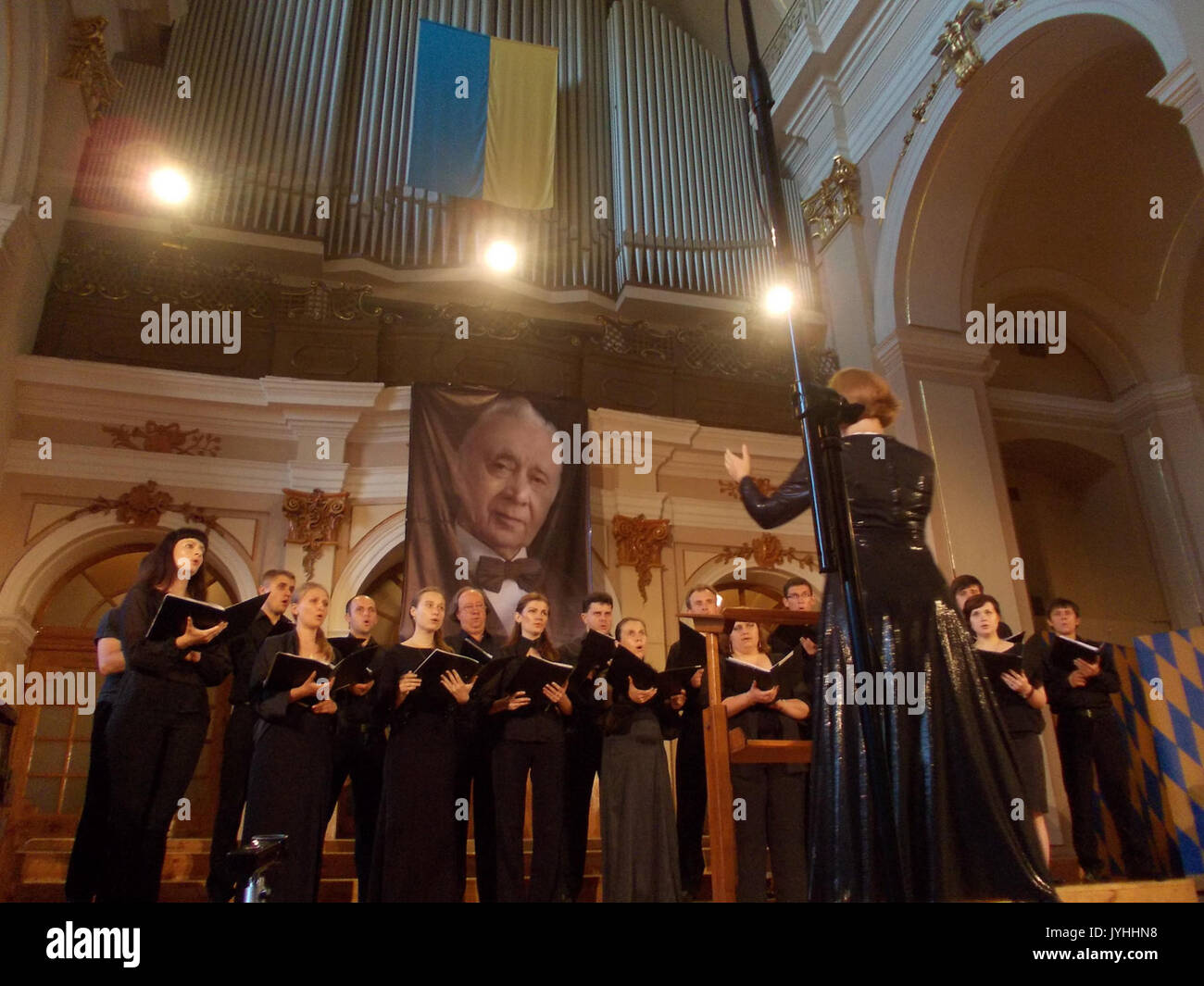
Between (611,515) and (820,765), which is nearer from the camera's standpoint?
(820,765)

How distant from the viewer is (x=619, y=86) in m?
8.73

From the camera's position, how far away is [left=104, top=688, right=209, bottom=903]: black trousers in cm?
310

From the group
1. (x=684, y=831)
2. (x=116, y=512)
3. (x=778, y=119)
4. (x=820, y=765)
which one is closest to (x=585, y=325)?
(x=778, y=119)

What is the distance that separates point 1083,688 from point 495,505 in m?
3.62

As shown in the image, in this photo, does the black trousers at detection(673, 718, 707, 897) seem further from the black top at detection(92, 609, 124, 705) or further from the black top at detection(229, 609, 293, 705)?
the black top at detection(92, 609, 124, 705)

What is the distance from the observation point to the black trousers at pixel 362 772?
12.6ft

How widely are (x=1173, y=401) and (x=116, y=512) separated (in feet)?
26.1

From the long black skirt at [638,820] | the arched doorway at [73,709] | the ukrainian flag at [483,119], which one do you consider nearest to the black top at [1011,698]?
the long black skirt at [638,820]

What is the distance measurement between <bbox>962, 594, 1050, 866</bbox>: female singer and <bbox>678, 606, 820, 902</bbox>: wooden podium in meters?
1.04

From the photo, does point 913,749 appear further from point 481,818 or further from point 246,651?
point 246,651

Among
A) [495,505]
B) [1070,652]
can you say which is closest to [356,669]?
[495,505]

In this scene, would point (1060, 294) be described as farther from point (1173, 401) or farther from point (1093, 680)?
point (1093, 680)

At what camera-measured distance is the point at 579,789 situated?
161 inches

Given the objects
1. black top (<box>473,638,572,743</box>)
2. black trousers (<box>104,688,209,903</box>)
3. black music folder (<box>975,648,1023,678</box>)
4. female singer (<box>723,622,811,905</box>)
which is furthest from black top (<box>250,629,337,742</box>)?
black music folder (<box>975,648,1023,678</box>)
